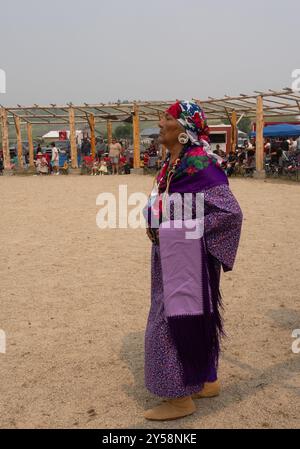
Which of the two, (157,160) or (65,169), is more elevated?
(157,160)

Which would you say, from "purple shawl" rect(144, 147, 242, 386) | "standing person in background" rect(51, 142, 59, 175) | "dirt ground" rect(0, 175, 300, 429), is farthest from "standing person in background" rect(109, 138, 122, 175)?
"purple shawl" rect(144, 147, 242, 386)

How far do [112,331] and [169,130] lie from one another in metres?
1.92

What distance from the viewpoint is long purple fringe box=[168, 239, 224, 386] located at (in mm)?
2834

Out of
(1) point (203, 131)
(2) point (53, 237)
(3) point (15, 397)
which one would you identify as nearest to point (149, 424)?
(3) point (15, 397)

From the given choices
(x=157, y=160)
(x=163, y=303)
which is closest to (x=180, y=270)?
(x=163, y=303)

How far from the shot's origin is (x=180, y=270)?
2.80 metres

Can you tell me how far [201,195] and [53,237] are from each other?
5.50m

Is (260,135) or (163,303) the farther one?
(260,135)

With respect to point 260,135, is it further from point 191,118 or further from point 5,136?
point 191,118

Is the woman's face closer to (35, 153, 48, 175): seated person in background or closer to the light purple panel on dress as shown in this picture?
the light purple panel on dress

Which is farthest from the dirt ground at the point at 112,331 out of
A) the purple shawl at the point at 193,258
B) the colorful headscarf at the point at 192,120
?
the colorful headscarf at the point at 192,120

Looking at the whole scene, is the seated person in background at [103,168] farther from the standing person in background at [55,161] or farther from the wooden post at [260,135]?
the wooden post at [260,135]

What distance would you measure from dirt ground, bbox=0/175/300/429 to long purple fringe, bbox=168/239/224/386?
266 mm
